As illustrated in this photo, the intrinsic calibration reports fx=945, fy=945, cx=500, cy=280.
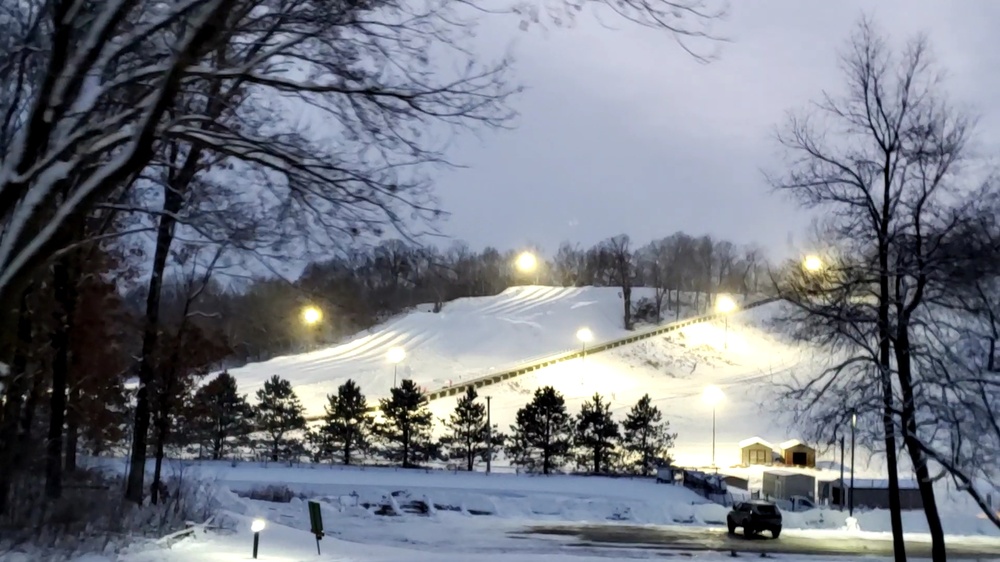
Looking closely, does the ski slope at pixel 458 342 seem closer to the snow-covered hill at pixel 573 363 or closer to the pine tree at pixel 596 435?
the snow-covered hill at pixel 573 363

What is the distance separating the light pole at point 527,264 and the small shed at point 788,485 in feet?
274

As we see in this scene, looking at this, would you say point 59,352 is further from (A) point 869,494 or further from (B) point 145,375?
(A) point 869,494

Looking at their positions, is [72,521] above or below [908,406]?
below

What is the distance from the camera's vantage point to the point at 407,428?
175ft

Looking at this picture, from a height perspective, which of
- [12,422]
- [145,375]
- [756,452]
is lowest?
[756,452]

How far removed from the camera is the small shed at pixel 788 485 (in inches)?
1928

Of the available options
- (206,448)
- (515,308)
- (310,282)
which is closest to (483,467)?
(206,448)

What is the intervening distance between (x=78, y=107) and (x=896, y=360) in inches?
619

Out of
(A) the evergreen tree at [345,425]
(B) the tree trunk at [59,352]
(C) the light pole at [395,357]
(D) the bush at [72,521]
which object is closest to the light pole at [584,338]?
(C) the light pole at [395,357]

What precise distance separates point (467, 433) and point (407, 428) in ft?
11.4

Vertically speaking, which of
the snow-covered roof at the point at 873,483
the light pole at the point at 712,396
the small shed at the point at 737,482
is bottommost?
the small shed at the point at 737,482

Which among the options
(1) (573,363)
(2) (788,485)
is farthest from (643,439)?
(1) (573,363)

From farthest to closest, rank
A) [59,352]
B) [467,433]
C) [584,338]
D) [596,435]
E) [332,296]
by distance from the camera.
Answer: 1. [584,338]
2. [596,435]
3. [467,433]
4. [59,352]
5. [332,296]

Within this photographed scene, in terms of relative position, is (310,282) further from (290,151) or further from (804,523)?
(804,523)
